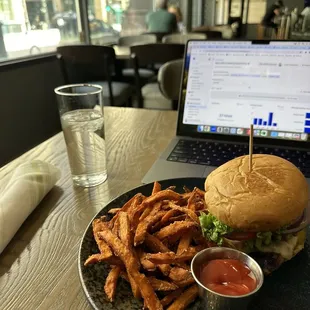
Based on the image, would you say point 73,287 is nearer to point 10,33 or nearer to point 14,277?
point 14,277

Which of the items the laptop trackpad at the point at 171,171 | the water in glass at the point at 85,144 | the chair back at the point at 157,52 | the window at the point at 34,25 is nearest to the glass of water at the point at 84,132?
the water in glass at the point at 85,144

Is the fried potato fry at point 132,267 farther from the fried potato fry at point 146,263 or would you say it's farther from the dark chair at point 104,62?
the dark chair at point 104,62

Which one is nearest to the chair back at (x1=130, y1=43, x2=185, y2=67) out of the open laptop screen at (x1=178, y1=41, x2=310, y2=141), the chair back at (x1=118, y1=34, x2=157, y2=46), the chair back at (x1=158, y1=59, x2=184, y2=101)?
the chair back at (x1=158, y1=59, x2=184, y2=101)

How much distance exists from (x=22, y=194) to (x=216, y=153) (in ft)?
2.16

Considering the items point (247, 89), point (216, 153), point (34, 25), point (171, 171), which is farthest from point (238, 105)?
point (34, 25)

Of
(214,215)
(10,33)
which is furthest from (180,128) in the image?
(10,33)

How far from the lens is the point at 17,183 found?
91 centimetres

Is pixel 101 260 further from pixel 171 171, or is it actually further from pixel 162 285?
pixel 171 171

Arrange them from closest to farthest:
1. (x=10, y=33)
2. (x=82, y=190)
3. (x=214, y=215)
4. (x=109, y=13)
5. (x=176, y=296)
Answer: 1. (x=176, y=296)
2. (x=214, y=215)
3. (x=82, y=190)
4. (x=10, y=33)
5. (x=109, y=13)

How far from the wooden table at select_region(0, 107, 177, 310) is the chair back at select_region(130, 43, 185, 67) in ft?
5.62

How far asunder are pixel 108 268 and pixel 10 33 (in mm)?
3004

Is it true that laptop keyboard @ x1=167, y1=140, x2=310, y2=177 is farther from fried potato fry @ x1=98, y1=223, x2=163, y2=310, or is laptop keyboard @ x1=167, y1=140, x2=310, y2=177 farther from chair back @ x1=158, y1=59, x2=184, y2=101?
chair back @ x1=158, y1=59, x2=184, y2=101

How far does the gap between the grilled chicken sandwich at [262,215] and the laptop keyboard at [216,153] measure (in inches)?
15.8

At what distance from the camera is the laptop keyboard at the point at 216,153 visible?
3.78ft
